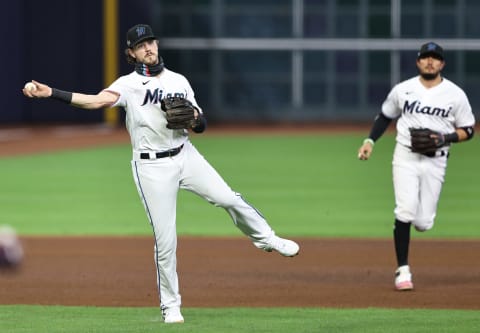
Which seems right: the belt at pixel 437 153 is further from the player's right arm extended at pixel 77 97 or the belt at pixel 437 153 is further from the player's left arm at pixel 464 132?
the player's right arm extended at pixel 77 97

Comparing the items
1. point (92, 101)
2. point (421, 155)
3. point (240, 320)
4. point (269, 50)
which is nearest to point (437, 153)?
point (421, 155)

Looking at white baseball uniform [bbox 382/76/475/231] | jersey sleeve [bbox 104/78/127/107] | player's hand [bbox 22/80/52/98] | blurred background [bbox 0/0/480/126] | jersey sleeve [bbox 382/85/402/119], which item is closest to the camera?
player's hand [bbox 22/80/52/98]

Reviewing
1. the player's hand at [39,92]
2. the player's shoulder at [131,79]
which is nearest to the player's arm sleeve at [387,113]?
the player's shoulder at [131,79]

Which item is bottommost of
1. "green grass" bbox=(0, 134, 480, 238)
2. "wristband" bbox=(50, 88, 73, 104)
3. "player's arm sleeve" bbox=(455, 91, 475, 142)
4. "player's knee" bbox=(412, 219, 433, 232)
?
"green grass" bbox=(0, 134, 480, 238)

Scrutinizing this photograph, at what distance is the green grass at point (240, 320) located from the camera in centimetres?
791

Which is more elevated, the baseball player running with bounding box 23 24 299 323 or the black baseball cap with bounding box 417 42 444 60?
the black baseball cap with bounding box 417 42 444 60

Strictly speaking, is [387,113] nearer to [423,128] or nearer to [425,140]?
[423,128]

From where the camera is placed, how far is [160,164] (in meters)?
8.18

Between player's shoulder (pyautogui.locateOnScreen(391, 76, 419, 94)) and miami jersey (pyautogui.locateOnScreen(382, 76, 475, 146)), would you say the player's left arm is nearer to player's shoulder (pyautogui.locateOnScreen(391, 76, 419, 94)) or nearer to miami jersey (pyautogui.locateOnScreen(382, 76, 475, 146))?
miami jersey (pyautogui.locateOnScreen(382, 76, 475, 146))

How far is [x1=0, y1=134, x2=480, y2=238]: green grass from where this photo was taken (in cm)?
1458

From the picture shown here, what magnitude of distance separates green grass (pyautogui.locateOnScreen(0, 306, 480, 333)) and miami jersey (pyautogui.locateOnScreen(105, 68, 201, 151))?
1.27 meters

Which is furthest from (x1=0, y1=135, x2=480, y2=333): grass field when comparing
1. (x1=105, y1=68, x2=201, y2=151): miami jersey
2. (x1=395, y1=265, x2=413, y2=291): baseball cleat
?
(x1=105, y1=68, x2=201, y2=151): miami jersey

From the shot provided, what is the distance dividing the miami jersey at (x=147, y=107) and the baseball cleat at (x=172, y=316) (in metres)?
1.14

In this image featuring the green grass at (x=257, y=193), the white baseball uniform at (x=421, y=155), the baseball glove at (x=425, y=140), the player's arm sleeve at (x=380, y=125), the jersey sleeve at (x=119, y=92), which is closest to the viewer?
the jersey sleeve at (x=119, y=92)
